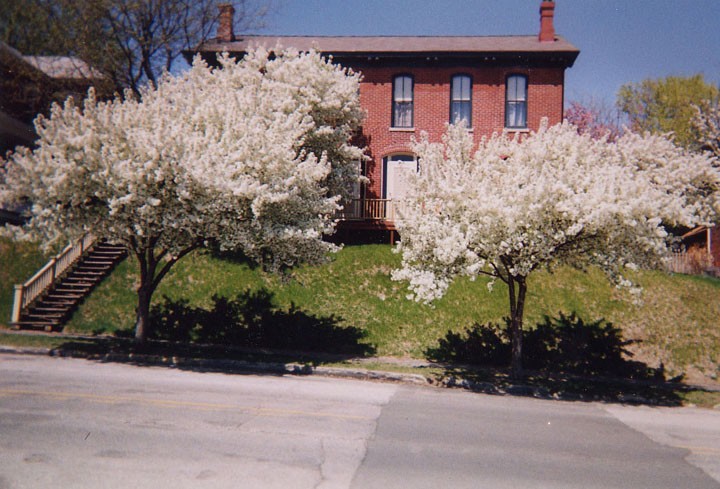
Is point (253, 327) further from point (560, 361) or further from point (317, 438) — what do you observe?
point (560, 361)

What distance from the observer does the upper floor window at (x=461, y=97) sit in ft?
79.4

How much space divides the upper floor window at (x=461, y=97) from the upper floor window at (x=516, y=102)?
1834mm

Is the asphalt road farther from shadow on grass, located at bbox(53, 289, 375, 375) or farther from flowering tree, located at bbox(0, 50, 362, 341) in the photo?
flowering tree, located at bbox(0, 50, 362, 341)

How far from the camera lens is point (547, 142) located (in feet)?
40.3

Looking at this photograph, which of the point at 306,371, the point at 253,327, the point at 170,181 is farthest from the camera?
the point at 253,327

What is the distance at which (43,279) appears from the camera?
1777cm

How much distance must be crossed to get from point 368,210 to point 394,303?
21.7 ft

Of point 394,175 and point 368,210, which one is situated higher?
point 394,175

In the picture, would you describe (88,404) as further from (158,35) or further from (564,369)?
(158,35)

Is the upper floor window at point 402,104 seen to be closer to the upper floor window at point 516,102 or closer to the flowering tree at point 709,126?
the upper floor window at point 516,102

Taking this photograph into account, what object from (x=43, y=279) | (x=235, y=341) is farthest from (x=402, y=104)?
(x=43, y=279)

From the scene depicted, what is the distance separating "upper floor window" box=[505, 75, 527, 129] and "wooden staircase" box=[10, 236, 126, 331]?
19.2 metres

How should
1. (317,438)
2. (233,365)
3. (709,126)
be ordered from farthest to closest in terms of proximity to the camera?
(709,126), (233,365), (317,438)

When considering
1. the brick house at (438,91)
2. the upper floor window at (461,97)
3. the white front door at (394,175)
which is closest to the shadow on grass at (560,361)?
the white front door at (394,175)
